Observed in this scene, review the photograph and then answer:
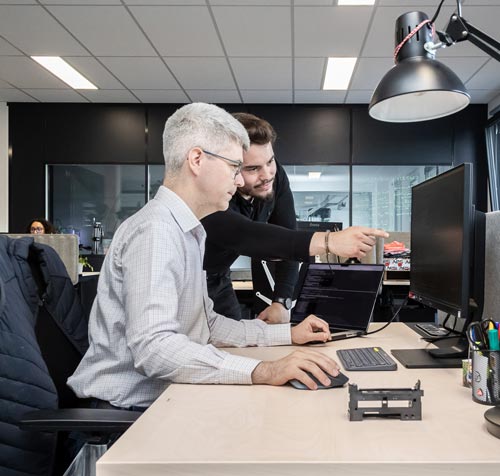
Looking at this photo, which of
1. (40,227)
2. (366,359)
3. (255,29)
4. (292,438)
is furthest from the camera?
(40,227)

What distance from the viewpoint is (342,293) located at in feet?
4.58

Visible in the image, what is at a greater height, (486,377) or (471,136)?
(471,136)

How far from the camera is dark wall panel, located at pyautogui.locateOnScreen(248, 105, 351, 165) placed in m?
5.18

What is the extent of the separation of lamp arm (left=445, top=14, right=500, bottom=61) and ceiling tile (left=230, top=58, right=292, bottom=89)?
306 cm

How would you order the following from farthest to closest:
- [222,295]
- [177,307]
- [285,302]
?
[222,295], [285,302], [177,307]

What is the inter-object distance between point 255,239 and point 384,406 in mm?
675

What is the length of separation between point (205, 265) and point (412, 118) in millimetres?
846

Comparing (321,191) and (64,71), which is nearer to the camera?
(64,71)

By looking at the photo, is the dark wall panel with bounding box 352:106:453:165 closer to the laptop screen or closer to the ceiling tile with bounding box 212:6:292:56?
the ceiling tile with bounding box 212:6:292:56

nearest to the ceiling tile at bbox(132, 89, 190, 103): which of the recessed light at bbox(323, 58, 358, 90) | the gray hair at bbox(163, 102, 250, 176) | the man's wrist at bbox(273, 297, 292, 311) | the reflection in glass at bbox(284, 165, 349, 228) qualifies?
the reflection in glass at bbox(284, 165, 349, 228)

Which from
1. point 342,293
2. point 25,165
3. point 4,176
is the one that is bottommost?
point 342,293

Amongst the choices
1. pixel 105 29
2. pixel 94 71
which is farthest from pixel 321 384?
pixel 94 71

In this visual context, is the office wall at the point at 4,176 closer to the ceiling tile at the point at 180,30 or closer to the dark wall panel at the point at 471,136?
the ceiling tile at the point at 180,30

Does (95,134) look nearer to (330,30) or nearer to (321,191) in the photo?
(321,191)
